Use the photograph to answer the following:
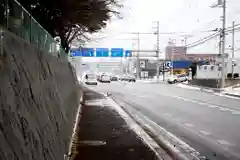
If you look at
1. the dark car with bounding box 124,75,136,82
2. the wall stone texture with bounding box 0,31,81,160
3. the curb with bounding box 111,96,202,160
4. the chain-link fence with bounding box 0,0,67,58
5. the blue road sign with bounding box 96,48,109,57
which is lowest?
the dark car with bounding box 124,75,136,82

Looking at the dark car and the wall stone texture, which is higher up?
the wall stone texture

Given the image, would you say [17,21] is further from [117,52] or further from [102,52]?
[117,52]

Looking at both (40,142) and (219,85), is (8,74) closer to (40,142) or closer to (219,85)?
(40,142)

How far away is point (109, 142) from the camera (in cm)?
1088

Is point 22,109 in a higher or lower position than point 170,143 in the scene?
higher

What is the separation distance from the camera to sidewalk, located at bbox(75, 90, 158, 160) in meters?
8.96

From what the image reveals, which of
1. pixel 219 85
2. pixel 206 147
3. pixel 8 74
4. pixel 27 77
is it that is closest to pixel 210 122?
pixel 206 147

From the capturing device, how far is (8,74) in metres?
4.41

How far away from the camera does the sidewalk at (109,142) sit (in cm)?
896

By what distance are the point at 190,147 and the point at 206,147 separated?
421mm

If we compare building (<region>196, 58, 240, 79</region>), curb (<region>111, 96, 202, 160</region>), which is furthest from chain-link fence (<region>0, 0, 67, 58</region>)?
building (<region>196, 58, 240, 79</region>)

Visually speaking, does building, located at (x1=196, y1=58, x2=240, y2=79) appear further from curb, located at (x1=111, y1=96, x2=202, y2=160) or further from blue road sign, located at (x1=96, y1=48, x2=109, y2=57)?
curb, located at (x1=111, y1=96, x2=202, y2=160)

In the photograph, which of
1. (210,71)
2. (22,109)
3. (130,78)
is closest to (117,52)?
(130,78)

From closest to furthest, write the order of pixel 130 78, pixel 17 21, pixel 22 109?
pixel 22 109 → pixel 17 21 → pixel 130 78
